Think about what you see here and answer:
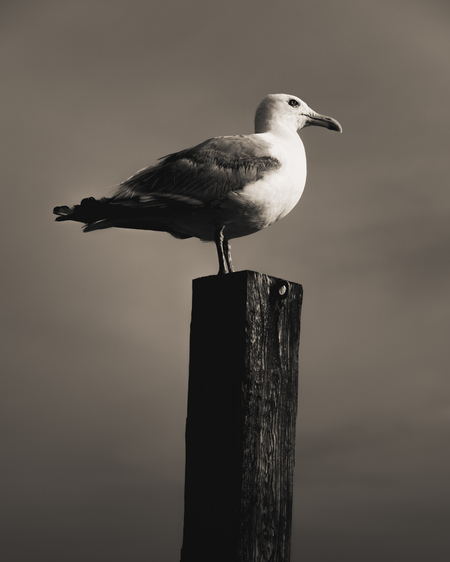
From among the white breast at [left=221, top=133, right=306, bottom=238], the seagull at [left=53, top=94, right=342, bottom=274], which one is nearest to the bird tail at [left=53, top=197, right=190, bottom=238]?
the seagull at [left=53, top=94, right=342, bottom=274]

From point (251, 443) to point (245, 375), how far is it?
39 centimetres

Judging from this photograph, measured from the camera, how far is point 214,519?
3.84 metres

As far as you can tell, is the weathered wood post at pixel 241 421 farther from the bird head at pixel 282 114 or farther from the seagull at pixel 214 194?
the bird head at pixel 282 114

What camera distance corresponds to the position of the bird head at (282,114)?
628 cm

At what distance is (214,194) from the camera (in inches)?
210

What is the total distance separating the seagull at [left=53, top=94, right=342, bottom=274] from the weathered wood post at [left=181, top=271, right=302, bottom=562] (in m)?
1.20

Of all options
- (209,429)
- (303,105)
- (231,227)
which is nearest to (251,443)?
(209,429)

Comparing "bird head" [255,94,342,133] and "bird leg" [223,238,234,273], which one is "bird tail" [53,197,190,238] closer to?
"bird leg" [223,238,234,273]

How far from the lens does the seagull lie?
533cm

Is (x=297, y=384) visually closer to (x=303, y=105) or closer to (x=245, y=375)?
(x=245, y=375)

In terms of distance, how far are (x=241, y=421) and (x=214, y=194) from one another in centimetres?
211

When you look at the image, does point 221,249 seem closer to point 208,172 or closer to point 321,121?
point 208,172

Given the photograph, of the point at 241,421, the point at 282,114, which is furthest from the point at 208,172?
the point at 241,421

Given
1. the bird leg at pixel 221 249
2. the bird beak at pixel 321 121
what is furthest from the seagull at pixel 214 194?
the bird beak at pixel 321 121
